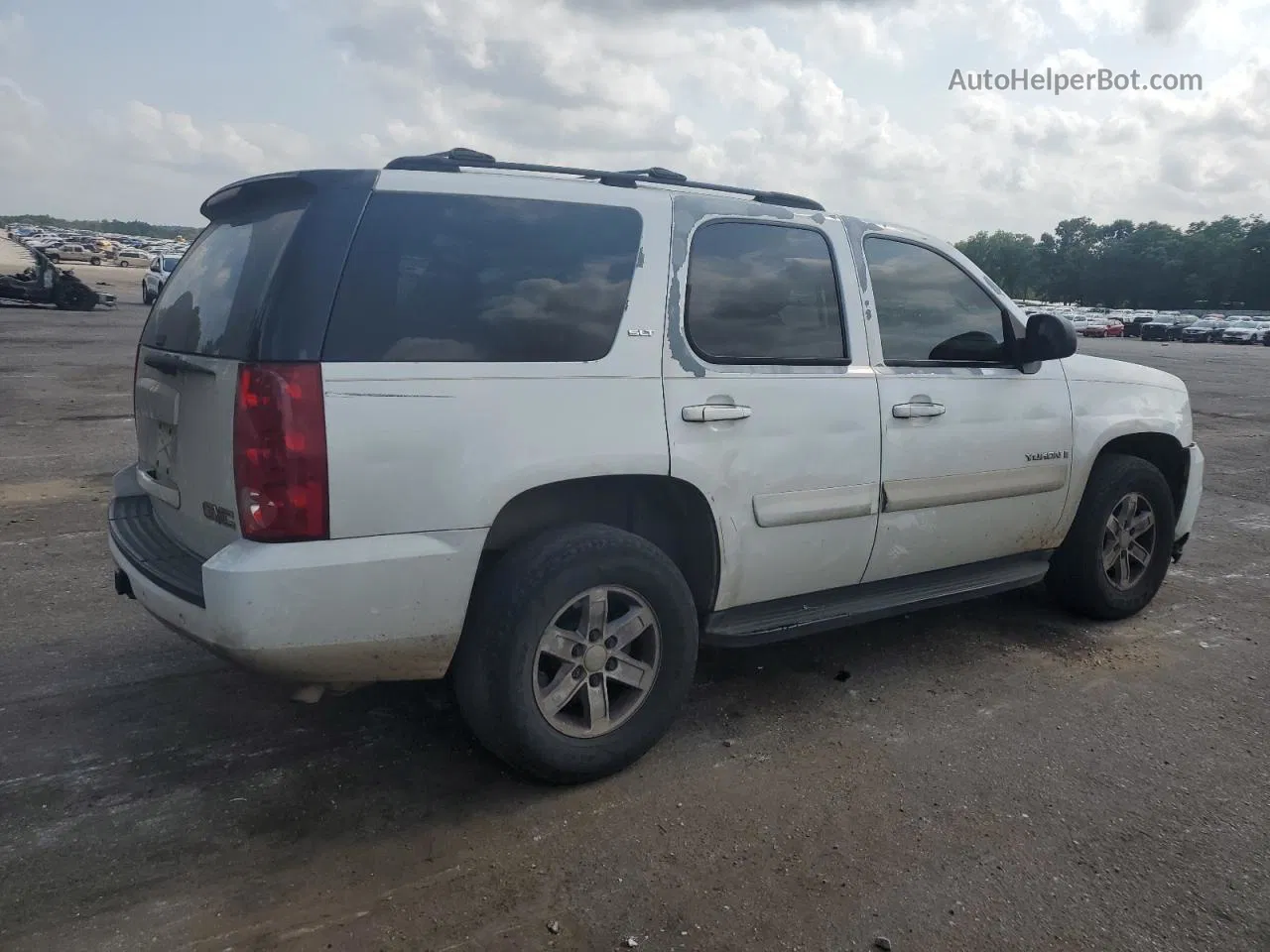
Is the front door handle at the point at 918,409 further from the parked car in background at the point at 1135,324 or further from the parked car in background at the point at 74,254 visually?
the parked car in background at the point at 74,254

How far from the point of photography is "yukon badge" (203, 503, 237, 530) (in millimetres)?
2867

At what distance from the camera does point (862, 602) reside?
3934mm

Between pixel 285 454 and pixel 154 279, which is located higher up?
pixel 285 454

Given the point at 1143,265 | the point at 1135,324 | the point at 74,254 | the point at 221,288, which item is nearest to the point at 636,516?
the point at 221,288

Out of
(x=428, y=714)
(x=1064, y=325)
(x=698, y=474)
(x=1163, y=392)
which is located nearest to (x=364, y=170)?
(x=698, y=474)

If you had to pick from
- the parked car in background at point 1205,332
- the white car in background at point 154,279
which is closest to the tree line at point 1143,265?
the parked car in background at point 1205,332

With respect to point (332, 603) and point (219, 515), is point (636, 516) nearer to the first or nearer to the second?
point (332, 603)

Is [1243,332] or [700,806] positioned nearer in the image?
[700,806]

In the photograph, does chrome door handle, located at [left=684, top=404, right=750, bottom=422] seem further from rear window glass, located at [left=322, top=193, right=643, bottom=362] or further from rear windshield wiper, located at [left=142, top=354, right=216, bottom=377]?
rear windshield wiper, located at [left=142, top=354, right=216, bottom=377]

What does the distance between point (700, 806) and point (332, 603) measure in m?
1.32

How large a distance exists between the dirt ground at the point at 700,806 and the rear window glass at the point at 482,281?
1.43m

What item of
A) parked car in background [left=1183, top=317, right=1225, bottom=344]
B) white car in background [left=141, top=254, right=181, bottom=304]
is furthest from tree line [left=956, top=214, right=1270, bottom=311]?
white car in background [left=141, top=254, right=181, bottom=304]

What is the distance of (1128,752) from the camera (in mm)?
3574

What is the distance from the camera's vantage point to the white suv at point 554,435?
2785 millimetres
